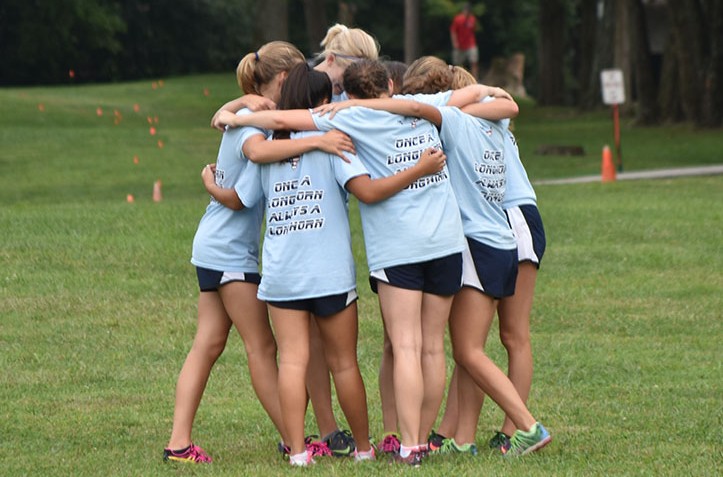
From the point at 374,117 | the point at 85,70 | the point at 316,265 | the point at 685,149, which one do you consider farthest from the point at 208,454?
the point at 85,70

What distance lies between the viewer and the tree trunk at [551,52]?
49.0 meters

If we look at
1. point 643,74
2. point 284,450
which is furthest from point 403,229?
point 643,74

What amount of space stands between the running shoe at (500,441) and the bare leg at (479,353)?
1.01 feet

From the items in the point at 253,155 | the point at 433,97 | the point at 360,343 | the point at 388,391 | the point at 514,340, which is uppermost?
the point at 433,97

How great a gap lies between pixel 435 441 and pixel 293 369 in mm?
902

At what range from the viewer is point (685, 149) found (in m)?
30.1

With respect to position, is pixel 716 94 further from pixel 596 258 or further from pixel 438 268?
pixel 438 268

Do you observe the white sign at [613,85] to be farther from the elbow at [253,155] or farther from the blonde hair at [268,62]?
the elbow at [253,155]

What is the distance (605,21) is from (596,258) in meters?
34.0

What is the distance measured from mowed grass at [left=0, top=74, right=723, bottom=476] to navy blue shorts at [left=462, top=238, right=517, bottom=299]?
0.78 m

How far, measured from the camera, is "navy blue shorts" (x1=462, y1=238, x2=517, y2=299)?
22.0 ft

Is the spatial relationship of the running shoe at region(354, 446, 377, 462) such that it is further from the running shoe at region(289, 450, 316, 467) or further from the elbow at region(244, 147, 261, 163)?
the elbow at region(244, 147, 261, 163)

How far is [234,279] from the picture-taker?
22.1ft

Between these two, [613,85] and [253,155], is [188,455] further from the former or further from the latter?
[613,85]
